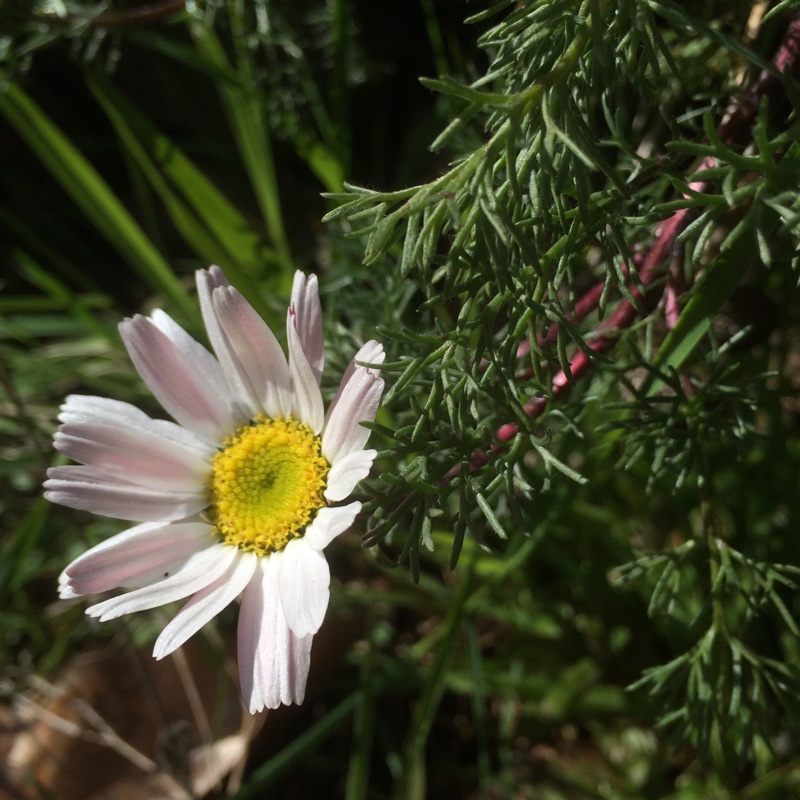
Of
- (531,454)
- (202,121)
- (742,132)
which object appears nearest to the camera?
(742,132)

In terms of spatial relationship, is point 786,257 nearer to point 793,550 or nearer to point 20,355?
point 793,550

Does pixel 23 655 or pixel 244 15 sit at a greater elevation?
pixel 244 15

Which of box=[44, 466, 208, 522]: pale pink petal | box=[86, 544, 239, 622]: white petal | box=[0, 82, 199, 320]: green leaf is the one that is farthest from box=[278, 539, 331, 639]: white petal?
box=[0, 82, 199, 320]: green leaf

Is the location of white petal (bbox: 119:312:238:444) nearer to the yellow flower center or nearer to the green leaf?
the yellow flower center

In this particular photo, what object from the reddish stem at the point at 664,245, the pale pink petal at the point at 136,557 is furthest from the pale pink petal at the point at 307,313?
the pale pink petal at the point at 136,557

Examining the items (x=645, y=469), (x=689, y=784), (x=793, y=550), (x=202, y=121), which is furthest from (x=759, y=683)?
(x=202, y=121)

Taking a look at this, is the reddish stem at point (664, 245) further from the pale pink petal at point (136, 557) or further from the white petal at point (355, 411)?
the pale pink petal at point (136, 557)
